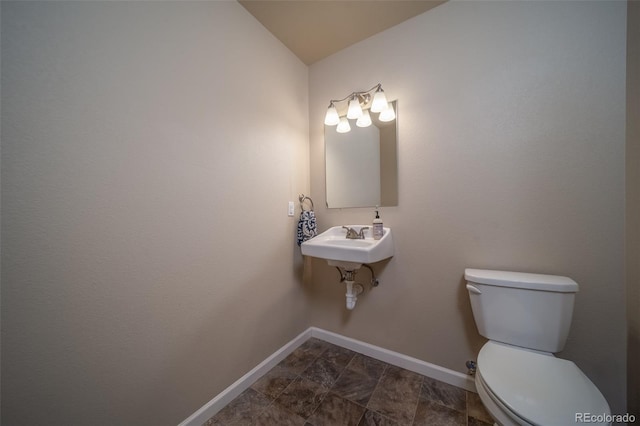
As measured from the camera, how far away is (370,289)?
1569mm

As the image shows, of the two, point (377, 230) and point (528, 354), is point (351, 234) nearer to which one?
point (377, 230)

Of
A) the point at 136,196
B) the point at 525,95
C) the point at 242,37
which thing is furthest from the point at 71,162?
the point at 525,95

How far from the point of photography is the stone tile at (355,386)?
1.23 m

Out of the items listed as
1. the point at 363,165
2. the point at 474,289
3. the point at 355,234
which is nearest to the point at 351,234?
the point at 355,234

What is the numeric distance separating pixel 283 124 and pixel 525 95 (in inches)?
56.1

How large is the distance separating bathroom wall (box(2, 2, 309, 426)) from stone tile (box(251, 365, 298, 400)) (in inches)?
5.1

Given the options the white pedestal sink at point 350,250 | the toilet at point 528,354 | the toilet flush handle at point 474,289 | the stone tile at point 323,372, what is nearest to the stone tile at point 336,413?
the stone tile at point 323,372

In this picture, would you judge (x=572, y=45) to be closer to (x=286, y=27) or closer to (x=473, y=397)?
(x=286, y=27)

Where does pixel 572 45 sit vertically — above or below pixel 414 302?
above

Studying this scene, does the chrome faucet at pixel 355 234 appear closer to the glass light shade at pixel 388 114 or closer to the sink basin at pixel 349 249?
the sink basin at pixel 349 249

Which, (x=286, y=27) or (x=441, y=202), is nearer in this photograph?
(x=441, y=202)

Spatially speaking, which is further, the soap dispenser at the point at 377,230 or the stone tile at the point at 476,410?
the soap dispenser at the point at 377,230

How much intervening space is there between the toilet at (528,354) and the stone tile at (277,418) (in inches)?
34.4

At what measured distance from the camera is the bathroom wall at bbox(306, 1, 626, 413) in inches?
39.1
